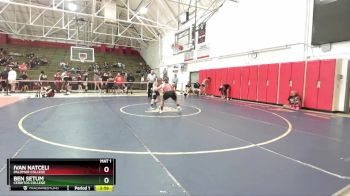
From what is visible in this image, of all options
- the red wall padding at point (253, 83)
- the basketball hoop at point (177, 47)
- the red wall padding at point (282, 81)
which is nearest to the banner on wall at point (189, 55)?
the basketball hoop at point (177, 47)

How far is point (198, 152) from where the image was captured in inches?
145

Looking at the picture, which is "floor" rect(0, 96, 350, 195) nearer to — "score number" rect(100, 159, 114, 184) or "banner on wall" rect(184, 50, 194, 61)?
"score number" rect(100, 159, 114, 184)

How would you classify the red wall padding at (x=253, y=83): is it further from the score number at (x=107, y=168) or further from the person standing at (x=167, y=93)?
the score number at (x=107, y=168)

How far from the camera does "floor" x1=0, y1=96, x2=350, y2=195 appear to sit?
256cm

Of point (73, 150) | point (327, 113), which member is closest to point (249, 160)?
point (73, 150)

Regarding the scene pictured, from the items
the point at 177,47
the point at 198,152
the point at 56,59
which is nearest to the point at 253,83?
the point at 198,152

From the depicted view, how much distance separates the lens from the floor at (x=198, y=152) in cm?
256

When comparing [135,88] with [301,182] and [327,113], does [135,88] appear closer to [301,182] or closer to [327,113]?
[327,113]

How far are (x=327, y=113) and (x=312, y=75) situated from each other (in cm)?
169

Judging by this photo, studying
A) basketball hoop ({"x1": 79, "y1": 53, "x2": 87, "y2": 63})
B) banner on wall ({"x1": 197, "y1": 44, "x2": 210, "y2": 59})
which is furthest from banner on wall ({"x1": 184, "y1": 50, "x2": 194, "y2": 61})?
basketball hoop ({"x1": 79, "y1": 53, "x2": 87, "y2": 63})

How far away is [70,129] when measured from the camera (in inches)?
203
